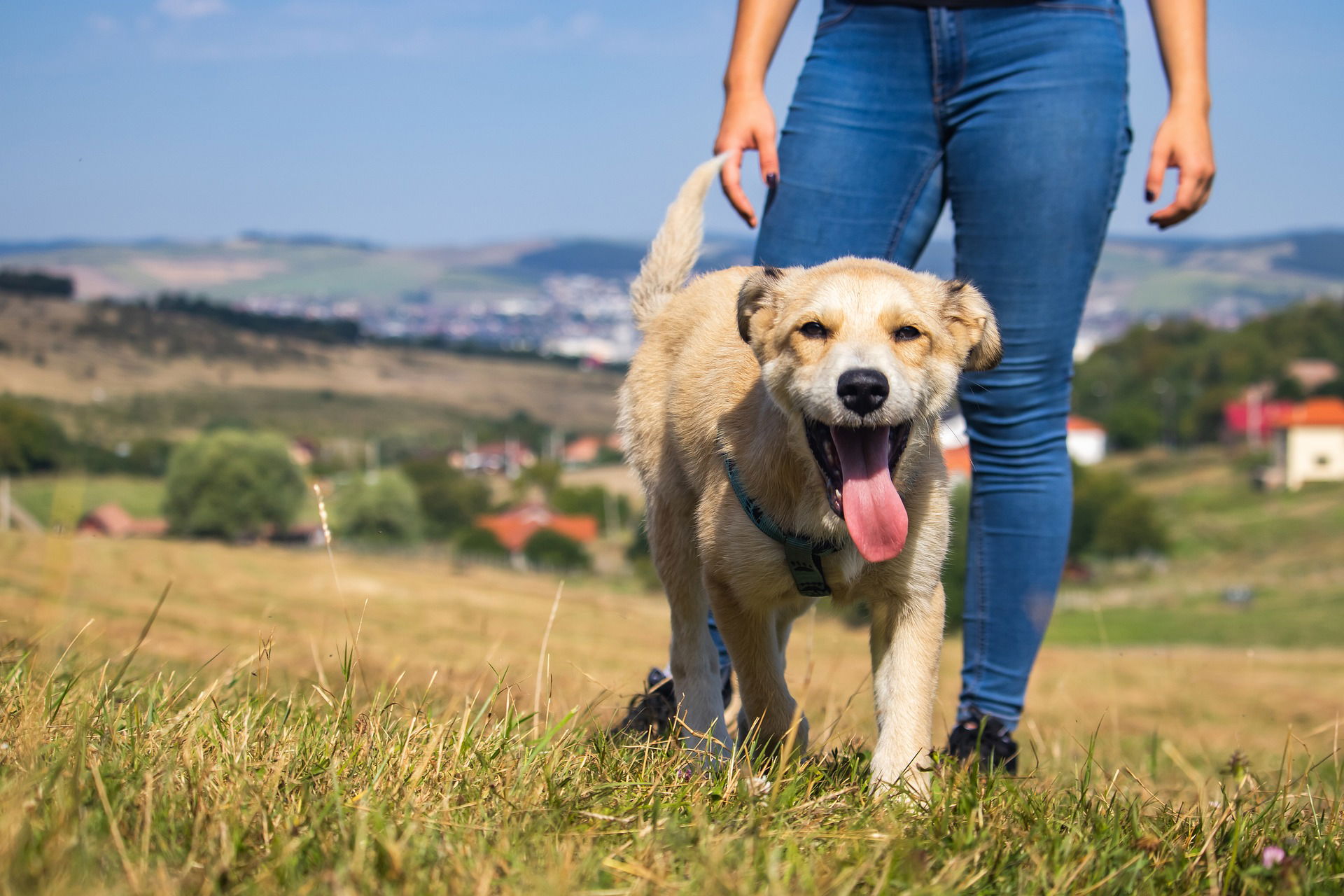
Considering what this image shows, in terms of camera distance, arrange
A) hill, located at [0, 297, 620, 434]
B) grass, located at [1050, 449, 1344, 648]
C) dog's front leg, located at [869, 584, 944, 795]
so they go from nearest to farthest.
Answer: dog's front leg, located at [869, 584, 944, 795], grass, located at [1050, 449, 1344, 648], hill, located at [0, 297, 620, 434]

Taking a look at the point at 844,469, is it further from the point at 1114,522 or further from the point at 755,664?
the point at 1114,522

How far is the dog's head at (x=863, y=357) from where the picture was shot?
307cm

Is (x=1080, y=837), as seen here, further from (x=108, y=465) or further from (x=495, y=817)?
(x=108, y=465)

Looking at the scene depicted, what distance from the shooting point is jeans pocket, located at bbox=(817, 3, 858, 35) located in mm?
3982

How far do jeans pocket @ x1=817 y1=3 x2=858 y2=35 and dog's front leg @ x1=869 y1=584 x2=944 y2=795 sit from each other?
1984 mm

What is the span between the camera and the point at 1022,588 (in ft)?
13.1

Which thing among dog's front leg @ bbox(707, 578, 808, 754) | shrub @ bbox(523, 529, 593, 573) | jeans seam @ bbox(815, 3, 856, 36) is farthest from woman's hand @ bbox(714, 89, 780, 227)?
shrub @ bbox(523, 529, 593, 573)

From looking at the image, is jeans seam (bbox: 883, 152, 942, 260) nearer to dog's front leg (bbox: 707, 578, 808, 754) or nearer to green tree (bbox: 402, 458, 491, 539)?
dog's front leg (bbox: 707, 578, 808, 754)

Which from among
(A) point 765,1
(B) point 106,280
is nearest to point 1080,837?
(A) point 765,1

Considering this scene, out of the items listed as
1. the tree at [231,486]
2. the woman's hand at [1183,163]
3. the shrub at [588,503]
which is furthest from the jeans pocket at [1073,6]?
the shrub at [588,503]

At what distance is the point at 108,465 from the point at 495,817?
8239 cm

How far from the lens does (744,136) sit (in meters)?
4.01

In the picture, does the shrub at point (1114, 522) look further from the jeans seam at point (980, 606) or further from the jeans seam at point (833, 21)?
the jeans seam at point (833, 21)

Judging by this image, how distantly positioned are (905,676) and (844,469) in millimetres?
611
